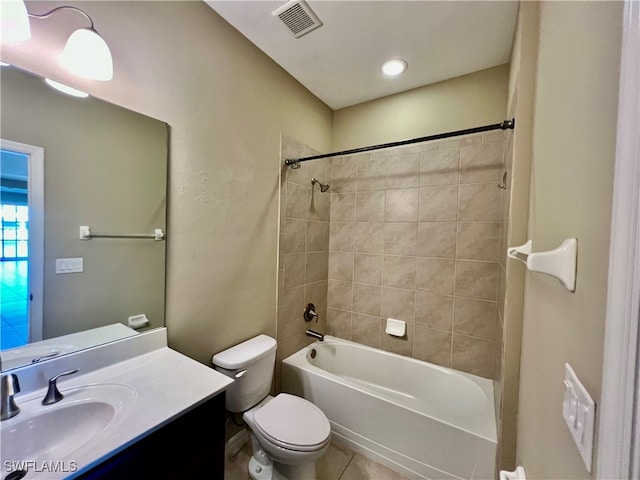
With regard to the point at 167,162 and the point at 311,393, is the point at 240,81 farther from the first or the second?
the point at 311,393

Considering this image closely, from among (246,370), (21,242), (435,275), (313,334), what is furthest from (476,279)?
(21,242)

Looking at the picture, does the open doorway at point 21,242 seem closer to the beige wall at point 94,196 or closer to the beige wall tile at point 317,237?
the beige wall at point 94,196

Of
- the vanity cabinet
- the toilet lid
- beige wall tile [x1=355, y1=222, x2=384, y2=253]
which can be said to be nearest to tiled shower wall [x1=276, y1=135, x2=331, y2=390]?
beige wall tile [x1=355, y1=222, x2=384, y2=253]

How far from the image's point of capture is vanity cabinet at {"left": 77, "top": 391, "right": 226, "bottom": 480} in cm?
71

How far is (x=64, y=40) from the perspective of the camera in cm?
96

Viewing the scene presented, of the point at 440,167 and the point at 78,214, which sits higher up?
the point at 440,167

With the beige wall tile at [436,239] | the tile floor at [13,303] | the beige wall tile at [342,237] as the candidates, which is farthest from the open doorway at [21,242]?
the beige wall tile at [436,239]

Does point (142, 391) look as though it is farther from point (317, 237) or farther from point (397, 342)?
point (397, 342)

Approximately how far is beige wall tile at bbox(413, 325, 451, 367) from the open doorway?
2223 millimetres

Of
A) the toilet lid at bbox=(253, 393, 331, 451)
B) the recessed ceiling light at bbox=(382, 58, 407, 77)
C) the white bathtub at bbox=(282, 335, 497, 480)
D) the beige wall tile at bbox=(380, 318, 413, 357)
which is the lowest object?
the white bathtub at bbox=(282, 335, 497, 480)

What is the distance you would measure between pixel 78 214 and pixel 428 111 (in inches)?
91.0

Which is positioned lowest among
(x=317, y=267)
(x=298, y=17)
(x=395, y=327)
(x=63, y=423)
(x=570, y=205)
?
(x=395, y=327)

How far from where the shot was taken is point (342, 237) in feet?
7.89

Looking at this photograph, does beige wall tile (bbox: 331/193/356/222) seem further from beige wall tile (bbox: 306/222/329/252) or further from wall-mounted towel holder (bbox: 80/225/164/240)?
wall-mounted towel holder (bbox: 80/225/164/240)
